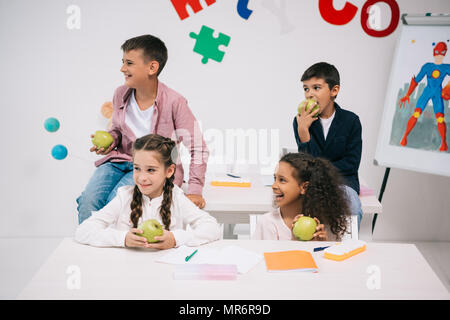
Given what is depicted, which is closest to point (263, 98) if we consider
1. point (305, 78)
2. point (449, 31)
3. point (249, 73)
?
point (249, 73)

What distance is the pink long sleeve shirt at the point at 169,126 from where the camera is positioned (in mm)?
2154

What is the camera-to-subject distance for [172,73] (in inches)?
117

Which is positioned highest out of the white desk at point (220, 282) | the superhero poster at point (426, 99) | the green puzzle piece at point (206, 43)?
the green puzzle piece at point (206, 43)

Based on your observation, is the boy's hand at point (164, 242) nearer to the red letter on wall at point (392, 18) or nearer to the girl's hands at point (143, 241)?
the girl's hands at point (143, 241)

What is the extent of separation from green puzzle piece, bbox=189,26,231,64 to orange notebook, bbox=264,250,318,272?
5.90 feet

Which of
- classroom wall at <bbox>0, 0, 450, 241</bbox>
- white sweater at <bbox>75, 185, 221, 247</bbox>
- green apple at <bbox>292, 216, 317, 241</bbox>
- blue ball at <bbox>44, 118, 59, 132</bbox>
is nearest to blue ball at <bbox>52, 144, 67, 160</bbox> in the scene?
blue ball at <bbox>44, 118, 59, 132</bbox>

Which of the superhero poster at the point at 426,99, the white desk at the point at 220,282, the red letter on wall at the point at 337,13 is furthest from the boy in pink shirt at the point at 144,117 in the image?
the superhero poster at the point at 426,99

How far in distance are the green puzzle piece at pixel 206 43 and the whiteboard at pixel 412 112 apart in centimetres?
108

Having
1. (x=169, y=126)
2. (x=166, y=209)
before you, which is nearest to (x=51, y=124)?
(x=169, y=126)

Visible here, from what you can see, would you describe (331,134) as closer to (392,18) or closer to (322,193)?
(322,193)

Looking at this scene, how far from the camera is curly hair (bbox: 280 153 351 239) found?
1.81 m

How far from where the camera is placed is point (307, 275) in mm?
1301

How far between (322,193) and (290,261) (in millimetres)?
535

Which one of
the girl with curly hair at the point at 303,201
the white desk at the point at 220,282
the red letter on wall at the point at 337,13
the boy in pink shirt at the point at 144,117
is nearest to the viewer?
the white desk at the point at 220,282
